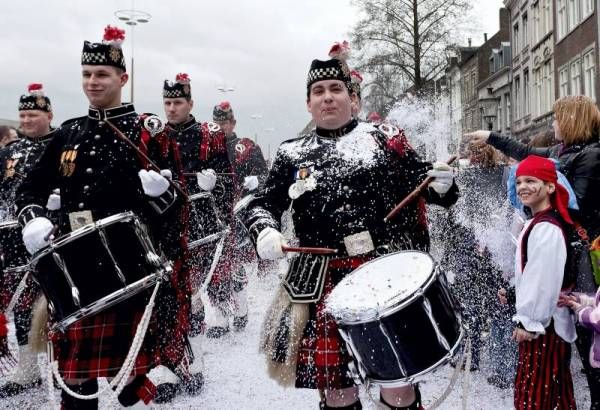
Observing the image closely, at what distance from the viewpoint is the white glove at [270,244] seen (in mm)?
2596

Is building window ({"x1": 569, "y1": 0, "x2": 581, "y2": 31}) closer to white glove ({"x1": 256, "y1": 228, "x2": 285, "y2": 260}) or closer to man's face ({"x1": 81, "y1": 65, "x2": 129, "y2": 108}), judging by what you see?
man's face ({"x1": 81, "y1": 65, "x2": 129, "y2": 108})

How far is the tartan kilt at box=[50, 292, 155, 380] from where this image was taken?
286 cm

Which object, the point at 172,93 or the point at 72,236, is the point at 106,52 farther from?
the point at 172,93

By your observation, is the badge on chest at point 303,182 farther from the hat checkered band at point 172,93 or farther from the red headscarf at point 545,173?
the hat checkered band at point 172,93

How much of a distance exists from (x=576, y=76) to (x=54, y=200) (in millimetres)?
21434

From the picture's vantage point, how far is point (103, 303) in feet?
8.66

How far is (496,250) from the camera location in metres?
4.42

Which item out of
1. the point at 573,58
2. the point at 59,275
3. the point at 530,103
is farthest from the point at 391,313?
the point at 530,103

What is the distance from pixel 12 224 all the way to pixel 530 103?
92.1ft

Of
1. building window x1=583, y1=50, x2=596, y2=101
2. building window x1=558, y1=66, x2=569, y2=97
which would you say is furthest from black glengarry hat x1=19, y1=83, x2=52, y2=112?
building window x1=558, y1=66, x2=569, y2=97

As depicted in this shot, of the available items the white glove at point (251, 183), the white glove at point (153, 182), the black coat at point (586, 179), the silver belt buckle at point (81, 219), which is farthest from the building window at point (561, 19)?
the silver belt buckle at point (81, 219)

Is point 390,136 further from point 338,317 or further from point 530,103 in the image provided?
point 530,103

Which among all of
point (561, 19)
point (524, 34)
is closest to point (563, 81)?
point (561, 19)

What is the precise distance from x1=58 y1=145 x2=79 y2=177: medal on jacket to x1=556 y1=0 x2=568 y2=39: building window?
22939 mm
